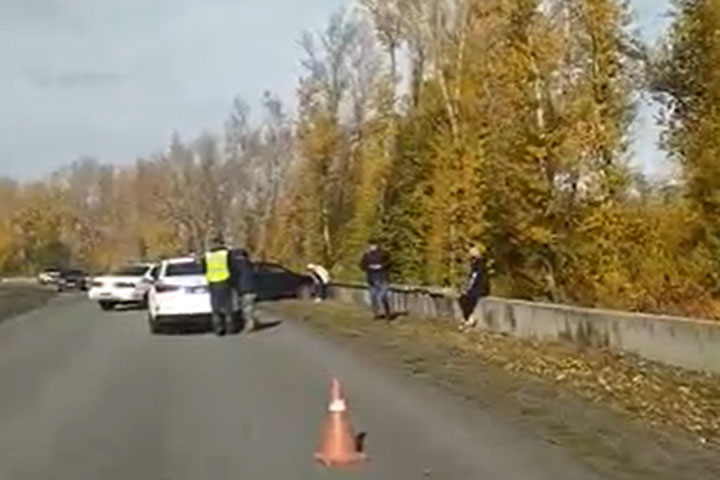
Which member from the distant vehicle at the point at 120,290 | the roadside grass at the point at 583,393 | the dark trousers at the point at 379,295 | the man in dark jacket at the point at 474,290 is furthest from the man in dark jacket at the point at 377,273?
the distant vehicle at the point at 120,290

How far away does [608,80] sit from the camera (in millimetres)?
A: 39875

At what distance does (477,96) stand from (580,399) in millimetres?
34224

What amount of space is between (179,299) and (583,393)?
47.6 ft

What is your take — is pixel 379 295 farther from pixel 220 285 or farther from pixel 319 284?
pixel 319 284

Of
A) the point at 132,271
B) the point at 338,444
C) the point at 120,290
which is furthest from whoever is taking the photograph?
the point at 132,271

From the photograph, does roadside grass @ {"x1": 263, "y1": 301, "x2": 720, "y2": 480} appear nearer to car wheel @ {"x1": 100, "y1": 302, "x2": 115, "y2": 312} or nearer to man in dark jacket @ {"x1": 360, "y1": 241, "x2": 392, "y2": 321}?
man in dark jacket @ {"x1": 360, "y1": 241, "x2": 392, "y2": 321}

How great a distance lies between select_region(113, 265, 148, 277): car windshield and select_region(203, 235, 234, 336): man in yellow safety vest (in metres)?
22.1

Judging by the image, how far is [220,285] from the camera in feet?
94.0

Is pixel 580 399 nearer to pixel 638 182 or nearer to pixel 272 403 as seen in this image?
pixel 272 403

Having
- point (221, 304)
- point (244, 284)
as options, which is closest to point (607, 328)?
point (221, 304)

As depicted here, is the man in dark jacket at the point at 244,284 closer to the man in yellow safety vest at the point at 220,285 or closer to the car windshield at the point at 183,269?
the man in yellow safety vest at the point at 220,285

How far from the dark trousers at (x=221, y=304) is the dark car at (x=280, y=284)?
2145 centimetres

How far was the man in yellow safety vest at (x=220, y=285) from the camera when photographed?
28.5 m

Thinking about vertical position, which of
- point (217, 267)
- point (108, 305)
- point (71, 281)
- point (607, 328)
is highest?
point (71, 281)
